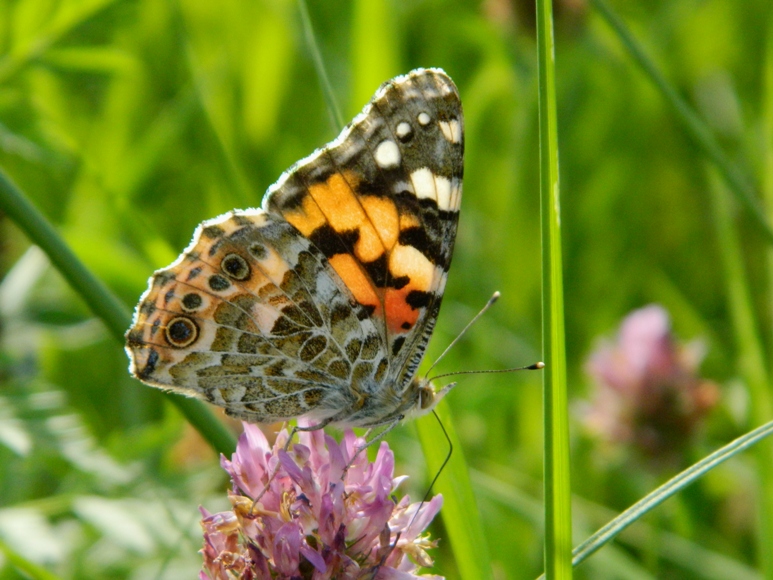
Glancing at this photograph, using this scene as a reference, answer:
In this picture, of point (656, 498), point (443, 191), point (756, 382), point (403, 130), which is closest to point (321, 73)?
point (403, 130)

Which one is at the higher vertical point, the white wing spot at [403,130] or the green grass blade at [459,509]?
the white wing spot at [403,130]

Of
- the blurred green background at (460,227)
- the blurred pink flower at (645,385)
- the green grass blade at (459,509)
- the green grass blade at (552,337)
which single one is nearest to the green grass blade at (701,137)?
the blurred green background at (460,227)

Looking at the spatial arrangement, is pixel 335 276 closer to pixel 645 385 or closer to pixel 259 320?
pixel 259 320

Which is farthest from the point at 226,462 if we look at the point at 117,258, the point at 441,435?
the point at 117,258

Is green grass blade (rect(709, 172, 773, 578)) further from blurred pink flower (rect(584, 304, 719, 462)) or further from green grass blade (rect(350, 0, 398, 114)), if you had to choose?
green grass blade (rect(350, 0, 398, 114))

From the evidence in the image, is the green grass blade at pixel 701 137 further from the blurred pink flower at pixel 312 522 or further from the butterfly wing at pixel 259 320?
the blurred pink flower at pixel 312 522

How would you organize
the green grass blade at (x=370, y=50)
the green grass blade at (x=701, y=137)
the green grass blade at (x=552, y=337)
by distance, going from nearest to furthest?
1. the green grass blade at (x=552, y=337)
2. the green grass blade at (x=701, y=137)
3. the green grass blade at (x=370, y=50)

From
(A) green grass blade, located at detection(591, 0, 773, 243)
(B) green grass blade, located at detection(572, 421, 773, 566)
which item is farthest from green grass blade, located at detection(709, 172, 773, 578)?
(B) green grass blade, located at detection(572, 421, 773, 566)
